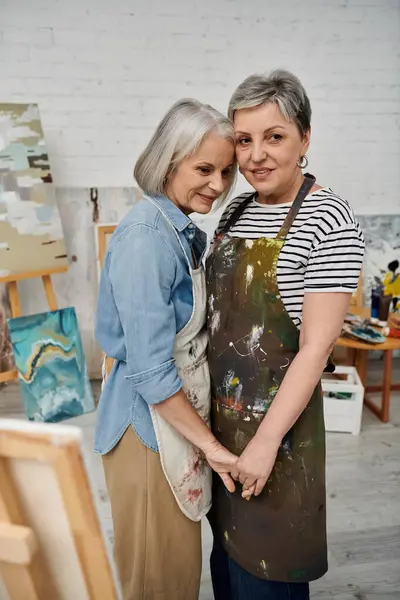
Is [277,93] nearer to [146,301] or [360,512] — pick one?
[146,301]

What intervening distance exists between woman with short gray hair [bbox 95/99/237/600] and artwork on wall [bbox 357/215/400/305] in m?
2.64

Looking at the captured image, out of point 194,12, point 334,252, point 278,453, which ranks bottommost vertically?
point 278,453

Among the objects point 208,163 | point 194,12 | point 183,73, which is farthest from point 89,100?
point 208,163

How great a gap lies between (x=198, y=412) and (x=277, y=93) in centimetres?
75

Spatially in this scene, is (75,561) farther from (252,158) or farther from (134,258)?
(252,158)

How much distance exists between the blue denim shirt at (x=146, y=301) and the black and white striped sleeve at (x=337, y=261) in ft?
0.93

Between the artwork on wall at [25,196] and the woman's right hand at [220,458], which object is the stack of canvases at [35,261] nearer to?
the artwork on wall at [25,196]

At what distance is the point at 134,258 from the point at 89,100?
241cm

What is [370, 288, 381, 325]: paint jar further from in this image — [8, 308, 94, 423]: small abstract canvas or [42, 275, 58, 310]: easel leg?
[42, 275, 58, 310]: easel leg

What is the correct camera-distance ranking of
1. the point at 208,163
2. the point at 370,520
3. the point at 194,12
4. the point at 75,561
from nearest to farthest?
the point at 75,561, the point at 208,163, the point at 370,520, the point at 194,12

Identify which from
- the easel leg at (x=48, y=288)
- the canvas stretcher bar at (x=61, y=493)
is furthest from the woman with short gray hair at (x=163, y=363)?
the easel leg at (x=48, y=288)

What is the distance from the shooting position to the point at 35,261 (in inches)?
110

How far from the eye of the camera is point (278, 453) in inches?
44.7

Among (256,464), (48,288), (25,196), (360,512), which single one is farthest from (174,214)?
(48,288)
